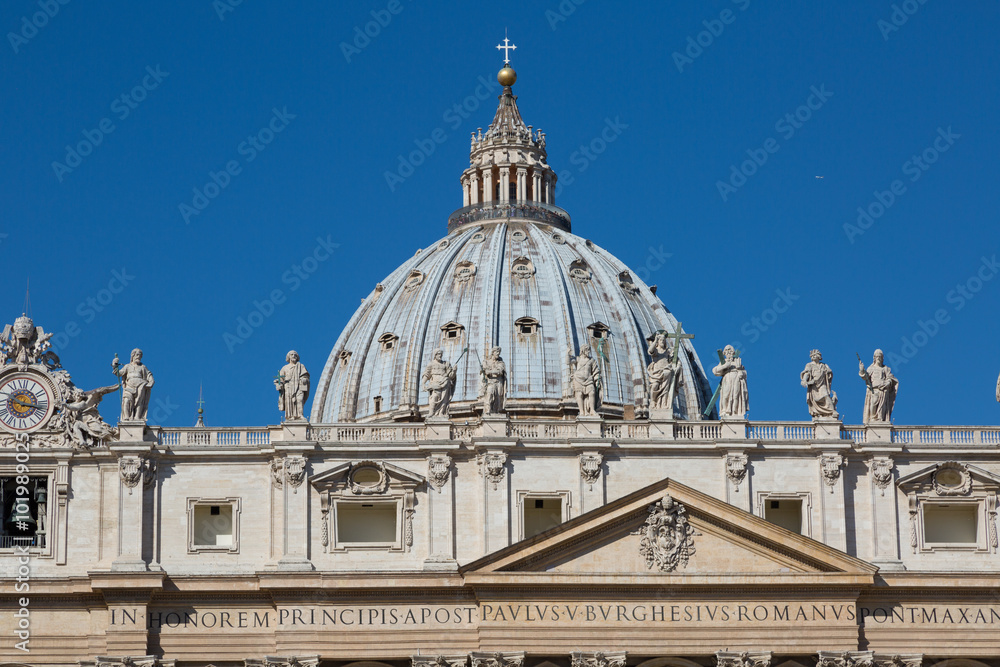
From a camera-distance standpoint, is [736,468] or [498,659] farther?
[736,468]

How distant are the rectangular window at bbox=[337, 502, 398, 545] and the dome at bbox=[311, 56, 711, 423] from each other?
45.4 m

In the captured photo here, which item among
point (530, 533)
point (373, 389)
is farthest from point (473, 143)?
point (530, 533)

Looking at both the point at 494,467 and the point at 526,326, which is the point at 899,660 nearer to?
the point at 494,467

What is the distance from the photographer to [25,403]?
8712 cm

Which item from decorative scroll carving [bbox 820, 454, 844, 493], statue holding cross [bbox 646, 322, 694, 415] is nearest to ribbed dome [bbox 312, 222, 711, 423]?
statue holding cross [bbox 646, 322, 694, 415]

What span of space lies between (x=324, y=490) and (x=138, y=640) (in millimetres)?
8570

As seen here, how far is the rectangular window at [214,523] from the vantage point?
86000 millimetres

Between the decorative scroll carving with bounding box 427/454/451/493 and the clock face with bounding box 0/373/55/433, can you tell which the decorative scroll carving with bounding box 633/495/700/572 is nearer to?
the decorative scroll carving with bounding box 427/454/451/493

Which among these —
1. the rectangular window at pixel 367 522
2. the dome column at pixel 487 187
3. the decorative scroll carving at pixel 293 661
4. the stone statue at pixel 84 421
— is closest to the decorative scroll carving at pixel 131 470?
the stone statue at pixel 84 421

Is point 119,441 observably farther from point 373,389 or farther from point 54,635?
point 373,389

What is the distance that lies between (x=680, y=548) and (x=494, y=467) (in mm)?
7305

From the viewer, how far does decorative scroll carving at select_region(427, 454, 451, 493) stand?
282 feet

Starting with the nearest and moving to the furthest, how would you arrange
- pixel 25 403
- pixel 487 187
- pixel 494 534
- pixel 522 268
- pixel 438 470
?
pixel 494 534, pixel 438 470, pixel 25 403, pixel 522 268, pixel 487 187

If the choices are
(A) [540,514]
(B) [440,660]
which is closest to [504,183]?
(A) [540,514]
